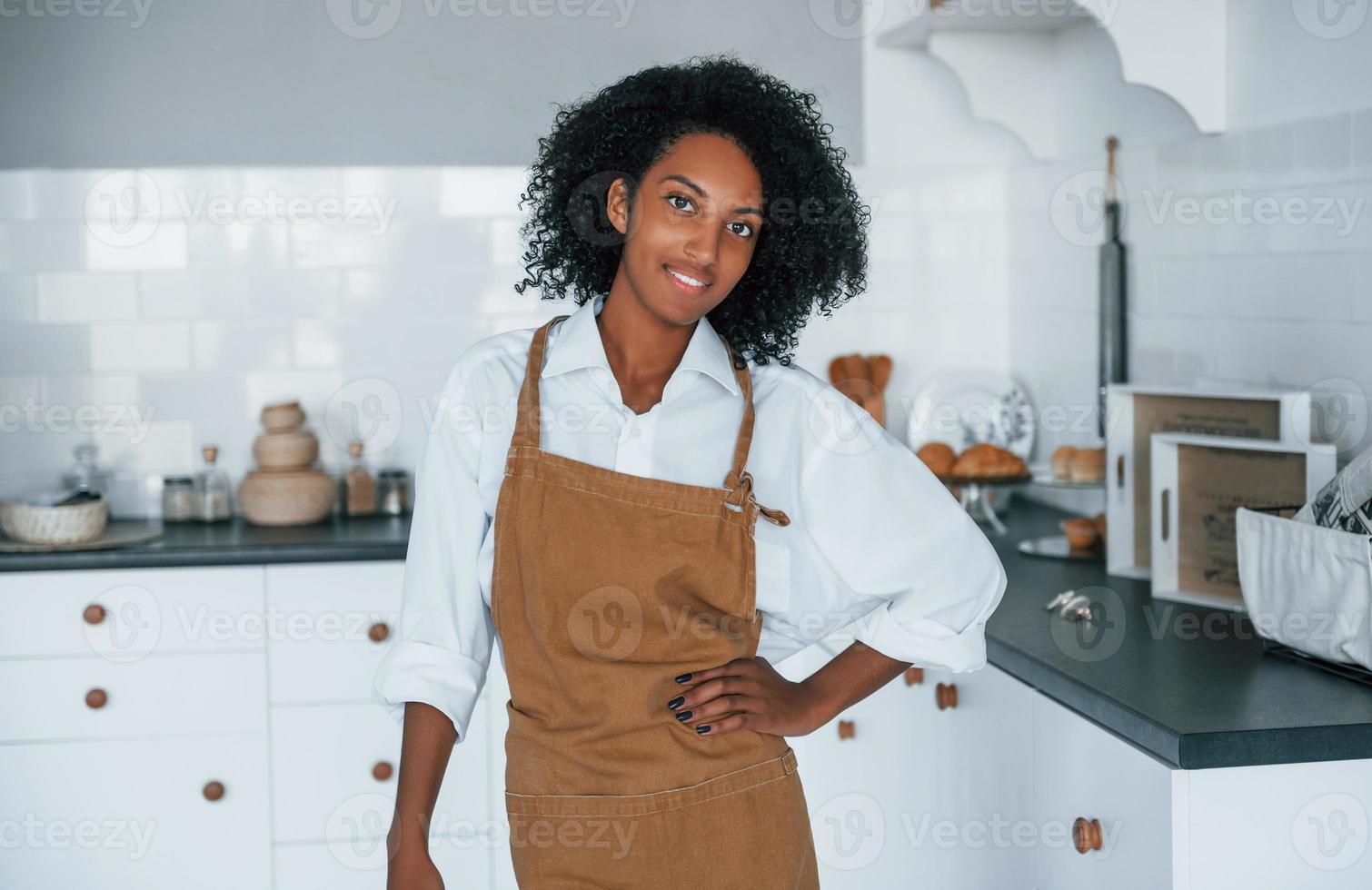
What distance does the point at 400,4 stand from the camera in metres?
2.79

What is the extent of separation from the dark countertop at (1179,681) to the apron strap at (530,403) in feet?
2.19

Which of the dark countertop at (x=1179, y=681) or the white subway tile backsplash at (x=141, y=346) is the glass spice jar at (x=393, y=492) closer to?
the white subway tile backsplash at (x=141, y=346)

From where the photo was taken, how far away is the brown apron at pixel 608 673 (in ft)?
3.99

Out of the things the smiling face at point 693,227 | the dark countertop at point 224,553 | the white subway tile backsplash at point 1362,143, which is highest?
the white subway tile backsplash at point 1362,143

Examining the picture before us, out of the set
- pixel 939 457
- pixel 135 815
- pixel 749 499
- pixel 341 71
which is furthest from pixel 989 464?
pixel 135 815

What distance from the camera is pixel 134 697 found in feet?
7.91

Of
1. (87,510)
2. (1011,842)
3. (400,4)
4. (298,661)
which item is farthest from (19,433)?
(1011,842)

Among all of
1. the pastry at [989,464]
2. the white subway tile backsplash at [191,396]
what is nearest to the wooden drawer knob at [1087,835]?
the pastry at [989,464]

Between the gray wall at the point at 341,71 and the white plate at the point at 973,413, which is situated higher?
the gray wall at the point at 341,71

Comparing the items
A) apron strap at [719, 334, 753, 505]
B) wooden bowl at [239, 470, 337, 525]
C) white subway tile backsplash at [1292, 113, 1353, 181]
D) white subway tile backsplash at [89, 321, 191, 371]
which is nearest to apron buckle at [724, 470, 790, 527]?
apron strap at [719, 334, 753, 505]

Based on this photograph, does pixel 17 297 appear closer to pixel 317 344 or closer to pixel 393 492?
pixel 317 344

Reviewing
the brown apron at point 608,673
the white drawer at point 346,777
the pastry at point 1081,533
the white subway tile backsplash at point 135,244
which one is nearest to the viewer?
the brown apron at point 608,673

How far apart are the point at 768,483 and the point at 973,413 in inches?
62.8

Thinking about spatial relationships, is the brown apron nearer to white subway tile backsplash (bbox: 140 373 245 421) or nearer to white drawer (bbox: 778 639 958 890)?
white drawer (bbox: 778 639 958 890)
